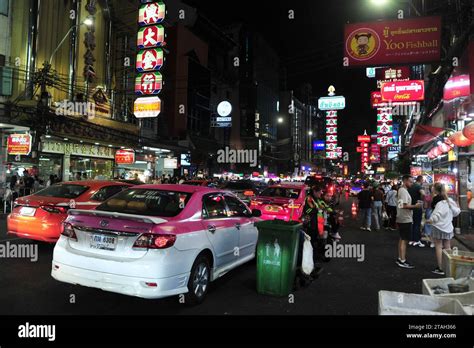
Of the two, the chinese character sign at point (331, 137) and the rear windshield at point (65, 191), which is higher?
the chinese character sign at point (331, 137)

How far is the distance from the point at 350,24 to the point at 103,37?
2167 cm

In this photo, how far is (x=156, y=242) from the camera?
460 cm

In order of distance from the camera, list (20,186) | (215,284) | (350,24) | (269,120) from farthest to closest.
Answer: (269,120)
(20,186)
(350,24)
(215,284)

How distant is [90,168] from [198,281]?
882 inches

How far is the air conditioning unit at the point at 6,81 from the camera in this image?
19250 millimetres

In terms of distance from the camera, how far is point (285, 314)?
504 centimetres

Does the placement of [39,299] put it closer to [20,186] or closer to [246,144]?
[20,186]

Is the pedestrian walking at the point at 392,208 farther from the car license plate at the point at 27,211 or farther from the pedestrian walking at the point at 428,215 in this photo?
the car license plate at the point at 27,211

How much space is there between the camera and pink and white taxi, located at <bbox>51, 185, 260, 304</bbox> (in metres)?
4.57

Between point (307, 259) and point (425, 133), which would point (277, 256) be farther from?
point (425, 133)

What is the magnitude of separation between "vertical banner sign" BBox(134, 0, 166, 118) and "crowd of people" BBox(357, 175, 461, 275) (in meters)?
15.3

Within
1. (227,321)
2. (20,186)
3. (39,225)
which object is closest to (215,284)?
(227,321)

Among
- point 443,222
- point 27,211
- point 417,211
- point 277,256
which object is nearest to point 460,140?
point 417,211

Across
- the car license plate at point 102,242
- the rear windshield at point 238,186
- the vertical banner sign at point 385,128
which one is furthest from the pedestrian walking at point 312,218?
the vertical banner sign at point 385,128
